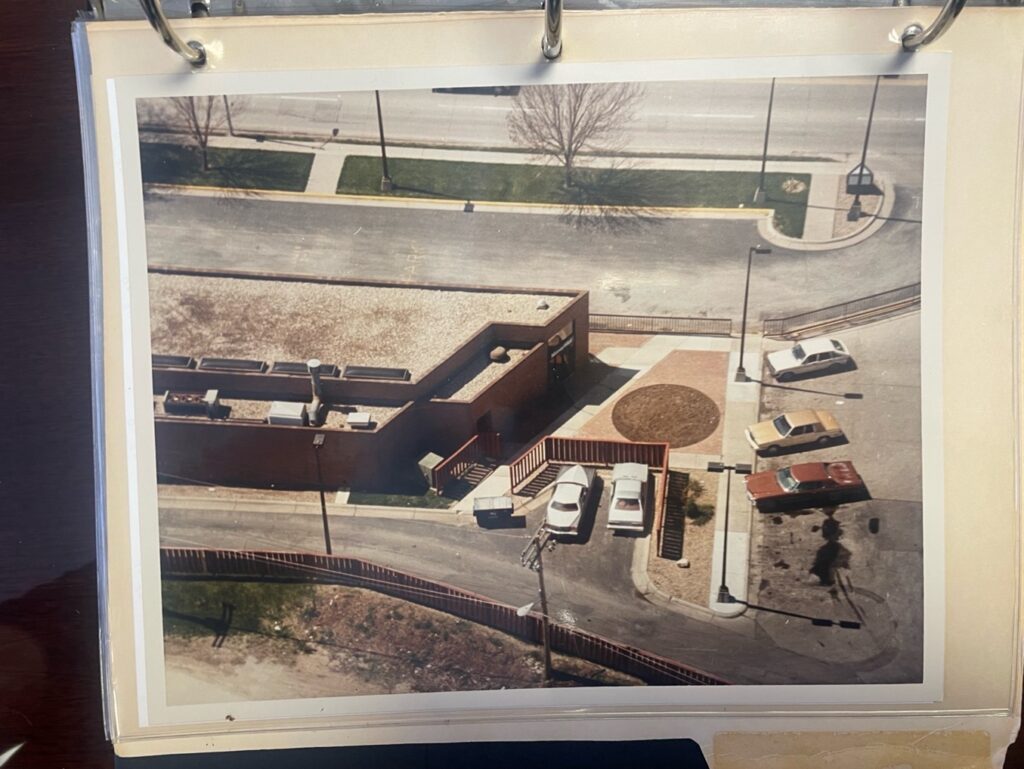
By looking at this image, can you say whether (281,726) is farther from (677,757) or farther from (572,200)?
(572,200)

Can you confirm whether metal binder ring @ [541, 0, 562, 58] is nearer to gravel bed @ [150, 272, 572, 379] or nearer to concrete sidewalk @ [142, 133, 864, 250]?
concrete sidewalk @ [142, 133, 864, 250]

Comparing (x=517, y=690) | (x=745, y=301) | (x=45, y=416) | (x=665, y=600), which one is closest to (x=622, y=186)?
(x=745, y=301)

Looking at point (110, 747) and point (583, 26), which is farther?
point (110, 747)

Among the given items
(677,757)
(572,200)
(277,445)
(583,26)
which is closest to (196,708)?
(277,445)

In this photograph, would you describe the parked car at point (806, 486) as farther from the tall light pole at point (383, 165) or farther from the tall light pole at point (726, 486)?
the tall light pole at point (383, 165)

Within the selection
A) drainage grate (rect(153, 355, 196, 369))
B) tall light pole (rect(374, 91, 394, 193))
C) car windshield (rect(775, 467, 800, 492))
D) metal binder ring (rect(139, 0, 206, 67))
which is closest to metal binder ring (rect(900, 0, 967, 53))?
car windshield (rect(775, 467, 800, 492))

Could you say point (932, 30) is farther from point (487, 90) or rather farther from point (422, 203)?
point (422, 203)

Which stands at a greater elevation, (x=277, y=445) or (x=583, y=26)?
(x=583, y=26)
